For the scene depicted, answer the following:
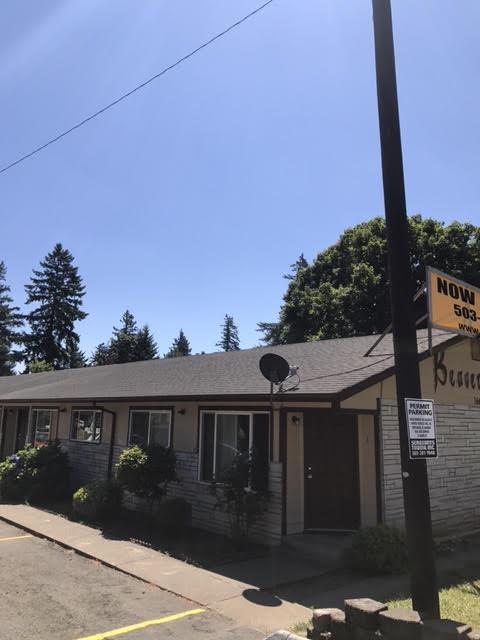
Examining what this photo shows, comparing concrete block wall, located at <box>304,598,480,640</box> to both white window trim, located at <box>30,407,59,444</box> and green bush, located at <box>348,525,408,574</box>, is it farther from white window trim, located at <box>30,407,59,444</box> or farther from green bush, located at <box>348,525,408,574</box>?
white window trim, located at <box>30,407,59,444</box>

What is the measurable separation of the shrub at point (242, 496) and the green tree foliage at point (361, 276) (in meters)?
21.3

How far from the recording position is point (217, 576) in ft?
25.6

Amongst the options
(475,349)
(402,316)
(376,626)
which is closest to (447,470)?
(475,349)

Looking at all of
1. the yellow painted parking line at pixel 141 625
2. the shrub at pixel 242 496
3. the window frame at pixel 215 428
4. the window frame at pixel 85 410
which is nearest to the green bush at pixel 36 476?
the window frame at pixel 85 410

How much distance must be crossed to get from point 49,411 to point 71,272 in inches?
1742

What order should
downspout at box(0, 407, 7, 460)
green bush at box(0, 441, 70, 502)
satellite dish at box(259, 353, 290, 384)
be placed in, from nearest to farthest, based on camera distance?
satellite dish at box(259, 353, 290, 384)
green bush at box(0, 441, 70, 502)
downspout at box(0, 407, 7, 460)

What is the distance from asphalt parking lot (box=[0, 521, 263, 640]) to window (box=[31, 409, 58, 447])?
31.7 feet

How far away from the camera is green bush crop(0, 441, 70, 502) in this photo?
14562 mm

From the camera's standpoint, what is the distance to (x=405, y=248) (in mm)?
5941

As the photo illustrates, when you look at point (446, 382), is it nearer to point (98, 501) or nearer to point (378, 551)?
point (378, 551)

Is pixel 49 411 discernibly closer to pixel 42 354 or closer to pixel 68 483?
pixel 68 483

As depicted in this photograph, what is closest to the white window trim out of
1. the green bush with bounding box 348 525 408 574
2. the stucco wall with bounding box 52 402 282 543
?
the stucco wall with bounding box 52 402 282 543

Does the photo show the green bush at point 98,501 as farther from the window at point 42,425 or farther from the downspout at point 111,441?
the window at point 42,425

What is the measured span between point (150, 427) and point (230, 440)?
310cm
